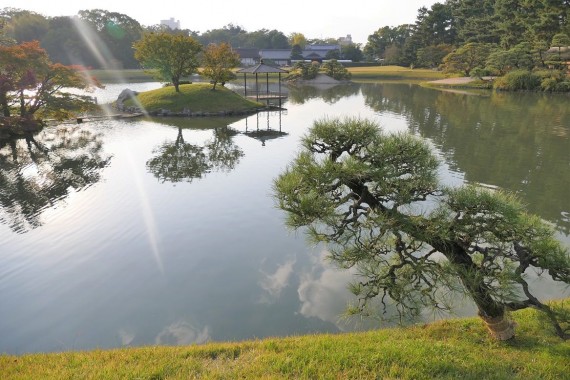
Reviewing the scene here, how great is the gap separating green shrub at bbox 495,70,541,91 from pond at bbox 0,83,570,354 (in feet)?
81.3

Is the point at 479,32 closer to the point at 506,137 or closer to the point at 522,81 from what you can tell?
the point at 522,81

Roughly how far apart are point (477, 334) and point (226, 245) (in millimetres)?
6384

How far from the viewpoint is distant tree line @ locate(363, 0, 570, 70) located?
151 feet

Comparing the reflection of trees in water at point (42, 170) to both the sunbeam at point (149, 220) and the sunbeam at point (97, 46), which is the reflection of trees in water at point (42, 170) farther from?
the sunbeam at point (97, 46)

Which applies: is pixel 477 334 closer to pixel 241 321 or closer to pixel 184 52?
pixel 241 321

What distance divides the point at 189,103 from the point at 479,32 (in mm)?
49102

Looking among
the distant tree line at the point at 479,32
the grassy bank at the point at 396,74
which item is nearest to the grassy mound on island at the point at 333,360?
the distant tree line at the point at 479,32

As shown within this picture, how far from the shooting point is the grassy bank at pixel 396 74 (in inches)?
2550

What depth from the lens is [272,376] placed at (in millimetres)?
4348

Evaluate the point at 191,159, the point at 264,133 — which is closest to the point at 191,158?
the point at 191,159

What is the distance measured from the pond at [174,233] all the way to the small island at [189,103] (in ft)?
25.3

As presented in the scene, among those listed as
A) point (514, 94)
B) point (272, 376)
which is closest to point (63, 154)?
point (272, 376)

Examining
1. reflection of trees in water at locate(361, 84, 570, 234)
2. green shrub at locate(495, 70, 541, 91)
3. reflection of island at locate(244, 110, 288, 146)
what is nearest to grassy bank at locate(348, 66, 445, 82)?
green shrub at locate(495, 70, 541, 91)

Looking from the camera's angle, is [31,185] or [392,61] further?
[392,61]
